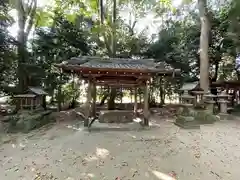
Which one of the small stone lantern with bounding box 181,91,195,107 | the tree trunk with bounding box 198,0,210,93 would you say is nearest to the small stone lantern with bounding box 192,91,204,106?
the small stone lantern with bounding box 181,91,195,107

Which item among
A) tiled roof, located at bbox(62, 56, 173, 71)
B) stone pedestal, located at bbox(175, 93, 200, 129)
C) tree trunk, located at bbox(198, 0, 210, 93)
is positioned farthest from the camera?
tree trunk, located at bbox(198, 0, 210, 93)

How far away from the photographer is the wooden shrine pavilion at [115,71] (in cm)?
748

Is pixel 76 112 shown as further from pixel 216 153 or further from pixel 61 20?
pixel 216 153

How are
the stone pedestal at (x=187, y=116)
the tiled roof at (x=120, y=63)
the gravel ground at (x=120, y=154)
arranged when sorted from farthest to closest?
the stone pedestal at (x=187, y=116), the tiled roof at (x=120, y=63), the gravel ground at (x=120, y=154)

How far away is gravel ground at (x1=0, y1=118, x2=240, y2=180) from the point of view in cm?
449

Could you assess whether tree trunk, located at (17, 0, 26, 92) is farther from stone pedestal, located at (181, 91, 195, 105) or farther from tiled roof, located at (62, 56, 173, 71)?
stone pedestal, located at (181, 91, 195, 105)

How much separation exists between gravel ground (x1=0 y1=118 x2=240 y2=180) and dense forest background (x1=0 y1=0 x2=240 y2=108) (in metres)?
5.28

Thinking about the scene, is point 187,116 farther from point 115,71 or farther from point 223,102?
point 115,71

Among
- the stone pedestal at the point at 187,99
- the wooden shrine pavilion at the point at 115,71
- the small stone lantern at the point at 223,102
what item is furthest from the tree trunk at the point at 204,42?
the wooden shrine pavilion at the point at 115,71

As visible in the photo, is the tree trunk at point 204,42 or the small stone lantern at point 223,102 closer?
the small stone lantern at point 223,102

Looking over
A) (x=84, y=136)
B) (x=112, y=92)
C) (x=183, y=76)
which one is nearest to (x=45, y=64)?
(x=112, y=92)

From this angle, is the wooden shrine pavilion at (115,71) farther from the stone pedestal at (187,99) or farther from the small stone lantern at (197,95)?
the small stone lantern at (197,95)

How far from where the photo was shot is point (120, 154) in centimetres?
547

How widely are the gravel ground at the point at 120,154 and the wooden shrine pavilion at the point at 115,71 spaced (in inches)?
63.9
